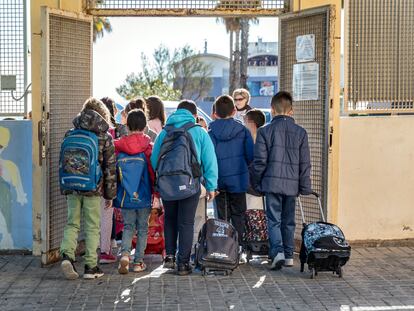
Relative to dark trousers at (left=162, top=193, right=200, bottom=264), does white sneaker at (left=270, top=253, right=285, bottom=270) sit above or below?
below

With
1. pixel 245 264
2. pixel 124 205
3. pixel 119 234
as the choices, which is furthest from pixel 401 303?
pixel 119 234

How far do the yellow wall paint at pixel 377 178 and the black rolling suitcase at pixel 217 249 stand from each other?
204cm

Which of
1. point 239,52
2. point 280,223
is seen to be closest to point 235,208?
point 280,223

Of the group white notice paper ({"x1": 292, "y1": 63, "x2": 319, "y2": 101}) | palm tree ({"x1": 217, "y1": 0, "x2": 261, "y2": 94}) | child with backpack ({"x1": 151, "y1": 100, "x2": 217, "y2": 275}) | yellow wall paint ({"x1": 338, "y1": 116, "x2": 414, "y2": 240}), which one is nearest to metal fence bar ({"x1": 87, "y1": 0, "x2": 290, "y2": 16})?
white notice paper ({"x1": 292, "y1": 63, "x2": 319, "y2": 101})

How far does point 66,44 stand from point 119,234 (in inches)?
89.6

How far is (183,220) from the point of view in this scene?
26.8 feet

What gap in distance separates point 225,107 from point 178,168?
3.45 ft

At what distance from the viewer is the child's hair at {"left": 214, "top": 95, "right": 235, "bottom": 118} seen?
28.4 ft

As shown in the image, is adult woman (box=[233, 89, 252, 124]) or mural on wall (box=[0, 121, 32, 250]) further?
adult woman (box=[233, 89, 252, 124])

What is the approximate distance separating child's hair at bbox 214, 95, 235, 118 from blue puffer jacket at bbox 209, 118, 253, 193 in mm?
68

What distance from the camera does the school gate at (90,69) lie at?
852 centimetres

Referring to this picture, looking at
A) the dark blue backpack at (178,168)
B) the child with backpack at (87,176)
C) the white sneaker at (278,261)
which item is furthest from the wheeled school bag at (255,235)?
the child with backpack at (87,176)

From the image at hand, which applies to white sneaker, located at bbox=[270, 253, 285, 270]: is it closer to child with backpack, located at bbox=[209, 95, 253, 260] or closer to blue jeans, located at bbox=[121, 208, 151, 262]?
child with backpack, located at bbox=[209, 95, 253, 260]

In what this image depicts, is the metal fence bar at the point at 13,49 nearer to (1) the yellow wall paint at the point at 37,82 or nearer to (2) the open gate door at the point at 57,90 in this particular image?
(1) the yellow wall paint at the point at 37,82
